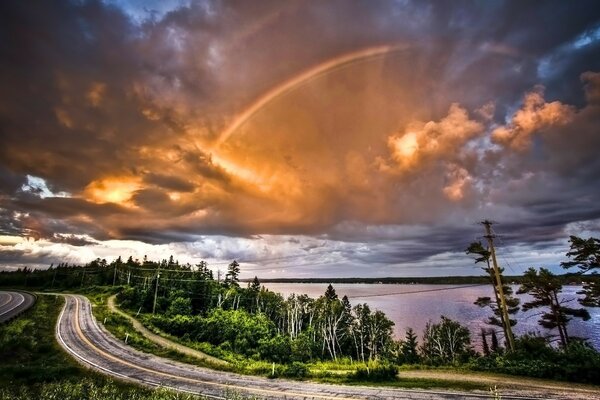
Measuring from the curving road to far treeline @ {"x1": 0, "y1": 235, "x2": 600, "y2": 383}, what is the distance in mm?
4249

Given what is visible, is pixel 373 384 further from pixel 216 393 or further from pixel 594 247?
pixel 594 247

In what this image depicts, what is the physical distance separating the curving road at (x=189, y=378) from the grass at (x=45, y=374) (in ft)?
5.99

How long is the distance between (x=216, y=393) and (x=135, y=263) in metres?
179

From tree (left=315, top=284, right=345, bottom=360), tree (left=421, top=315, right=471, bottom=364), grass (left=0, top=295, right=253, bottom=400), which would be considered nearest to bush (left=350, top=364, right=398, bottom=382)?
grass (left=0, top=295, right=253, bottom=400)

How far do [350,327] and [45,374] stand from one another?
8654 centimetres

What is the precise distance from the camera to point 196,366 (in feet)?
117

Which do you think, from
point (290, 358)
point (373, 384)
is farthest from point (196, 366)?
point (290, 358)

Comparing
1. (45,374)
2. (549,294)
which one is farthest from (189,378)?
(549,294)

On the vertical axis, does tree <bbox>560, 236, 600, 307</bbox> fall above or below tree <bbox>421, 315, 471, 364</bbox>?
above

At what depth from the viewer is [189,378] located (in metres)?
30.0

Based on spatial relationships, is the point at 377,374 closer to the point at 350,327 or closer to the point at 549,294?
the point at 549,294

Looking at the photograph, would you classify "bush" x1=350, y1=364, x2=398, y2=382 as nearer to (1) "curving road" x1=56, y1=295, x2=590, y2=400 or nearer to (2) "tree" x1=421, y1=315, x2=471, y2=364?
(1) "curving road" x1=56, y1=295, x2=590, y2=400

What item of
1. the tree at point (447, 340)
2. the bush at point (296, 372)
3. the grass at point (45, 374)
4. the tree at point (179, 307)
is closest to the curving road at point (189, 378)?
the bush at point (296, 372)

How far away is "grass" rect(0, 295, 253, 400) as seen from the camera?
18.0 meters
